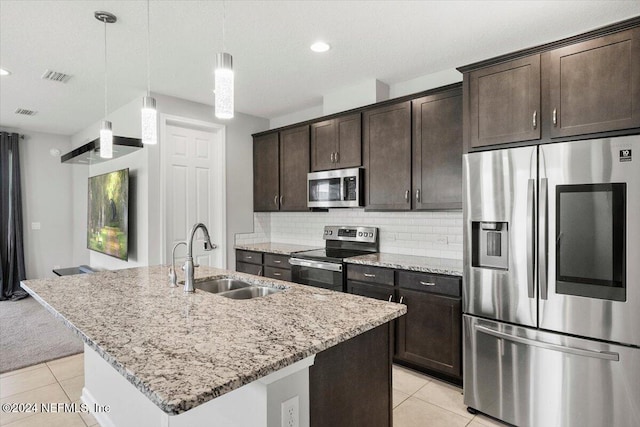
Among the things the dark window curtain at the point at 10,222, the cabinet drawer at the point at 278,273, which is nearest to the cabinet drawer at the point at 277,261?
the cabinet drawer at the point at 278,273

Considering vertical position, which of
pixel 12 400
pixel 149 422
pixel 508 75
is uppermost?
pixel 508 75

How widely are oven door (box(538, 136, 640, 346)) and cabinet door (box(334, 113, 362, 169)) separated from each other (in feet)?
6.01

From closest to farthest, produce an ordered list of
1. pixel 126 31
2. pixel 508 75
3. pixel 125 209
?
pixel 508 75, pixel 126 31, pixel 125 209

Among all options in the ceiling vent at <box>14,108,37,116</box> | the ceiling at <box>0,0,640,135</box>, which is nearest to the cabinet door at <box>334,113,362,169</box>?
the ceiling at <box>0,0,640,135</box>

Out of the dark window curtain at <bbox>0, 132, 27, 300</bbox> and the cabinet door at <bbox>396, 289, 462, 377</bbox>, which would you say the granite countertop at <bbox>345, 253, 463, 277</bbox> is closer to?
the cabinet door at <bbox>396, 289, 462, 377</bbox>

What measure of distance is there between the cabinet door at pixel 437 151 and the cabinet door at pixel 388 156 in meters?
0.09

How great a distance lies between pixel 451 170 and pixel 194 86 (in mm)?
2722

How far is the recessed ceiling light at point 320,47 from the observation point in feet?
9.23

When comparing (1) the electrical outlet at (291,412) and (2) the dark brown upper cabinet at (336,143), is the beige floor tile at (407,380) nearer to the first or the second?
(1) the electrical outlet at (291,412)

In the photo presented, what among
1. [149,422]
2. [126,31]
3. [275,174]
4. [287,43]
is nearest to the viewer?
[149,422]

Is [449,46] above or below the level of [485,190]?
above

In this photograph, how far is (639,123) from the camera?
6.22 feet

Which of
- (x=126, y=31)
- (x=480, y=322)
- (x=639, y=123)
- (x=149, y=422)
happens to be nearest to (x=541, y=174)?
(x=639, y=123)

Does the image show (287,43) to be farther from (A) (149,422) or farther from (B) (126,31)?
(A) (149,422)
